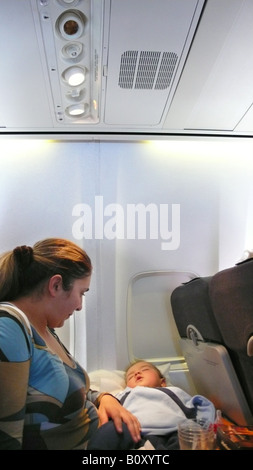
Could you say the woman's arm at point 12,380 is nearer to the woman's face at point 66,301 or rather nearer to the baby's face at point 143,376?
the woman's face at point 66,301

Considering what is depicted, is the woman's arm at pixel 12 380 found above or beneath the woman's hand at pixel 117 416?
above

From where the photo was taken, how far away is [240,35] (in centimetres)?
164

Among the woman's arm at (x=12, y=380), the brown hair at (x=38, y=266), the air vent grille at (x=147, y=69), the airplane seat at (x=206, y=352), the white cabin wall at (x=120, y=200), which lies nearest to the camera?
the woman's arm at (x=12, y=380)

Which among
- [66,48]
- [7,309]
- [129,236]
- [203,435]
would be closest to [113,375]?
[203,435]

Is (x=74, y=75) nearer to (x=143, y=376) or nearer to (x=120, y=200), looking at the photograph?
(x=120, y=200)

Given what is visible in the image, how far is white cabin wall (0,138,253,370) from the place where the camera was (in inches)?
78.6

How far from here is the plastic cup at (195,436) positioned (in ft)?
5.24

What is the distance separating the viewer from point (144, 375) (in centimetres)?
208

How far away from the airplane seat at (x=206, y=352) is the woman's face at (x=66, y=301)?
0.53 meters

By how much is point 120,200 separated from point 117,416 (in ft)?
3.52

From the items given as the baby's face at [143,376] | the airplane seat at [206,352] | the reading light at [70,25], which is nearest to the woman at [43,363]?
the baby's face at [143,376]

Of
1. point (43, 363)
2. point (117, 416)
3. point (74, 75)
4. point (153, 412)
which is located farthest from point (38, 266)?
point (74, 75)

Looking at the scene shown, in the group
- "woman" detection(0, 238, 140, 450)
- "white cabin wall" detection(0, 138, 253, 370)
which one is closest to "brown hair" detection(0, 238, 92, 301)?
"woman" detection(0, 238, 140, 450)

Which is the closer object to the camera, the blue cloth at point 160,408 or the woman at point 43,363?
the woman at point 43,363
